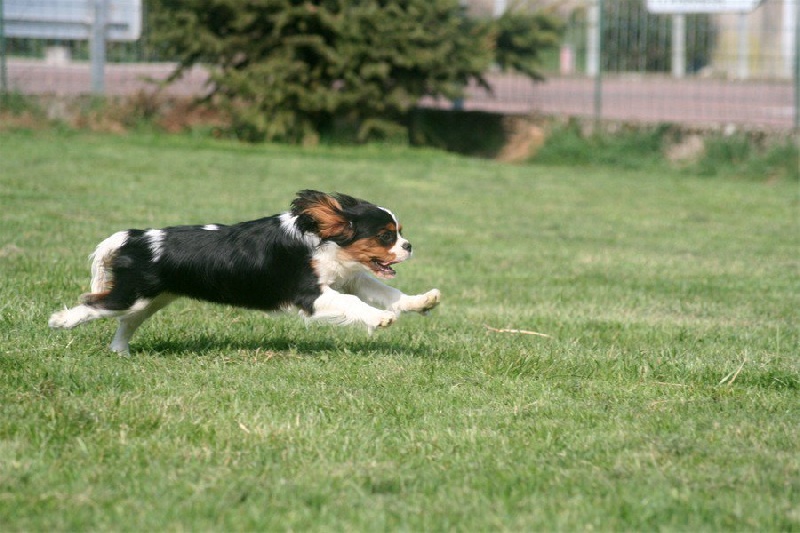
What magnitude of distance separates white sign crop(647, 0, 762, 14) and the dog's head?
13249 mm

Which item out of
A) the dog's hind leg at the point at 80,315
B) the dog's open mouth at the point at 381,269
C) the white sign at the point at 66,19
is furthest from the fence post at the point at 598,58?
the dog's hind leg at the point at 80,315

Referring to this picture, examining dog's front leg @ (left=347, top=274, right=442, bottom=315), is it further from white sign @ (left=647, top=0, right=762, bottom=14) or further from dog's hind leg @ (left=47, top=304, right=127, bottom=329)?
white sign @ (left=647, top=0, right=762, bottom=14)

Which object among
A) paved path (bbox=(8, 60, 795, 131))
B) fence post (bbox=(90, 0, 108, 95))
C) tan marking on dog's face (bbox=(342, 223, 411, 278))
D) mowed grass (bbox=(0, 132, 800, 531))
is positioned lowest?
mowed grass (bbox=(0, 132, 800, 531))

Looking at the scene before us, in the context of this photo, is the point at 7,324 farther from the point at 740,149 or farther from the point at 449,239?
the point at 740,149

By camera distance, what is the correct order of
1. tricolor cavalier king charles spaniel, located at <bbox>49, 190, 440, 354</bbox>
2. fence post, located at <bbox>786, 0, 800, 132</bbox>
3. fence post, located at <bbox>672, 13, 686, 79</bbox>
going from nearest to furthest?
1. tricolor cavalier king charles spaniel, located at <bbox>49, 190, 440, 354</bbox>
2. fence post, located at <bbox>786, 0, 800, 132</bbox>
3. fence post, located at <bbox>672, 13, 686, 79</bbox>

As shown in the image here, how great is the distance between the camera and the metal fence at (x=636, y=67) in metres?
17.0

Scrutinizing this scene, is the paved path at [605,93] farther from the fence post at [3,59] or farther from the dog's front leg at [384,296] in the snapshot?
the dog's front leg at [384,296]

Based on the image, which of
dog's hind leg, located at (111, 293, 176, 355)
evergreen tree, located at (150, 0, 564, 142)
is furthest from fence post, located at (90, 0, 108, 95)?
dog's hind leg, located at (111, 293, 176, 355)

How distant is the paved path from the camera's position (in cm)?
1698

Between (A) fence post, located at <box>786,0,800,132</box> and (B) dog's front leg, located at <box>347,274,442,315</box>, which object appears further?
(A) fence post, located at <box>786,0,800,132</box>

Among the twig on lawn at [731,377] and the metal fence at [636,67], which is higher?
the metal fence at [636,67]

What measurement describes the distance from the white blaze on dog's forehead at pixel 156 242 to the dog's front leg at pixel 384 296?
39.3 inches

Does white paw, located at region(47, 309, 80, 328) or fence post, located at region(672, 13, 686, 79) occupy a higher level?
fence post, located at region(672, 13, 686, 79)

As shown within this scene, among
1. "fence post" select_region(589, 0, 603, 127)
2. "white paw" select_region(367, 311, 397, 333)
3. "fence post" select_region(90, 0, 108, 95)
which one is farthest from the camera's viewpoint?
"fence post" select_region(589, 0, 603, 127)
